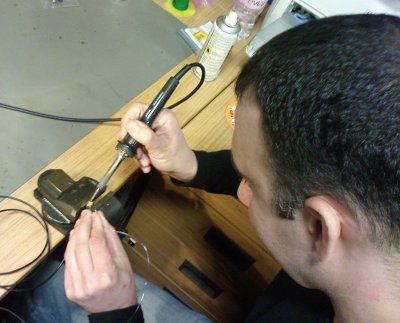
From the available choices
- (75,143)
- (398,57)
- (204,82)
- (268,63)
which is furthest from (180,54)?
(398,57)

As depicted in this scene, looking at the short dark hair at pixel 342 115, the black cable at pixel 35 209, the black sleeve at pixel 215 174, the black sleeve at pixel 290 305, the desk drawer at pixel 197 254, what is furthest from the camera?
the desk drawer at pixel 197 254

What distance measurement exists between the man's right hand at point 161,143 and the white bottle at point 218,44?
197mm

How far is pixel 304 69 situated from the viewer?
0.37m

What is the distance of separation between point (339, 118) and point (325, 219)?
0.11 m

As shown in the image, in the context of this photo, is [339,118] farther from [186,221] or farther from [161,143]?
[186,221]

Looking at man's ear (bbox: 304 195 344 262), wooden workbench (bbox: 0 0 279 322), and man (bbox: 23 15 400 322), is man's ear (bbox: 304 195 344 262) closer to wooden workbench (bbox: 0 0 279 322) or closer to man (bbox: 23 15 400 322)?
man (bbox: 23 15 400 322)

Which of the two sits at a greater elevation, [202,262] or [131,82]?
[131,82]

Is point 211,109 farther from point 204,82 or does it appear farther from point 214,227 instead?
point 214,227

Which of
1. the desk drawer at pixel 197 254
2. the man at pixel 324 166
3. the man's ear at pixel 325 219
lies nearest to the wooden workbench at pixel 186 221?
the desk drawer at pixel 197 254

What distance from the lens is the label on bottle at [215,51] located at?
767 millimetres

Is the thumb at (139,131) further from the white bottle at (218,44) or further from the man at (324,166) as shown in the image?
the white bottle at (218,44)

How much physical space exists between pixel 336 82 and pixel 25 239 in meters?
0.49

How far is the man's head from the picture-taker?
1.10 feet

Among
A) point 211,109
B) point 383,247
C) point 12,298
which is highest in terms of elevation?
point 383,247
